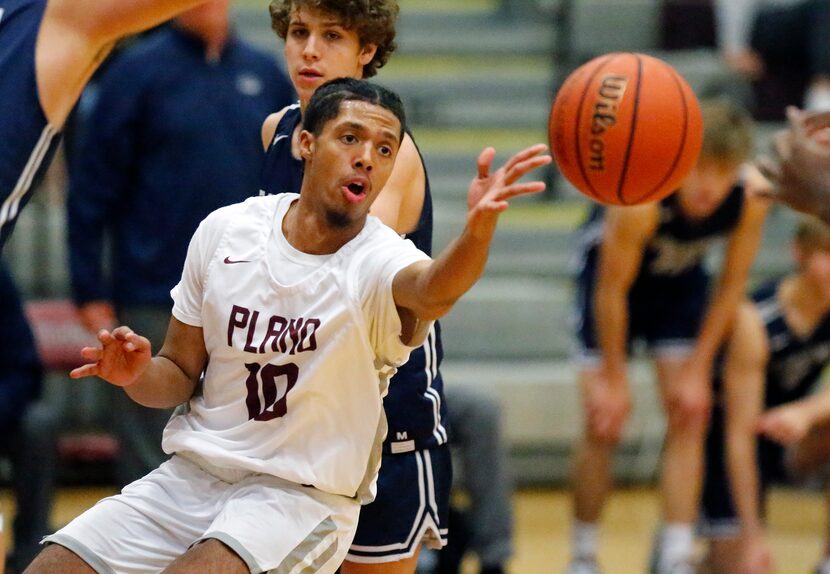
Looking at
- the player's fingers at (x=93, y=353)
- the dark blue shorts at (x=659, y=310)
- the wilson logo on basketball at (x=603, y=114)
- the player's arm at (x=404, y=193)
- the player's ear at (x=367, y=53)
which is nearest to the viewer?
the player's fingers at (x=93, y=353)

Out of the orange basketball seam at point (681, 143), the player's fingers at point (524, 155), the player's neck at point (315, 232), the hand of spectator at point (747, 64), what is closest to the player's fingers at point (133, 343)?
the player's neck at point (315, 232)

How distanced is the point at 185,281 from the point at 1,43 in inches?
26.5

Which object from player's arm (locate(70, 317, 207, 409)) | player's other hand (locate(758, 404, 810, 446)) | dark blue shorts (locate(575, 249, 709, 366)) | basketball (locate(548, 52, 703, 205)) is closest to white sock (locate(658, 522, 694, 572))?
player's other hand (locate(758, 404, 810, 446))

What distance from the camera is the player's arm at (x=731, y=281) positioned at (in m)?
6.45

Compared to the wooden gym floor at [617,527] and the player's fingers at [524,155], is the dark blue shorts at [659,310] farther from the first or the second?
the player's fingers at [524,155]

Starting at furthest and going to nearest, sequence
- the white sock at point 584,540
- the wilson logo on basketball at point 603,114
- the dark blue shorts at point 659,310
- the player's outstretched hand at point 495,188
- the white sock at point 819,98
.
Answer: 1. the white sock at point 819,98
2. the dark blue shorts at point 659,310
3. the white sock at point 584,540
4. the wilson logo on basketball at point 603,114
5. the player's outstretched hand at point 495,188

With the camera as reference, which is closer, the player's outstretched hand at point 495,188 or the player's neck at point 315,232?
the player's outstretched hand at point 495,188

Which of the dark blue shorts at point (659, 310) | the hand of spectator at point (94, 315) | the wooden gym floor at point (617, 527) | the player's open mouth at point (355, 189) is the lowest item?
the wooden gym floor at point (617, 527)

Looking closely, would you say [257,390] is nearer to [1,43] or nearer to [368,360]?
[368,360]

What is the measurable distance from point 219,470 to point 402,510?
590mm

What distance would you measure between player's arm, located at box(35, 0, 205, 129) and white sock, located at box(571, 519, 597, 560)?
3.62 metres

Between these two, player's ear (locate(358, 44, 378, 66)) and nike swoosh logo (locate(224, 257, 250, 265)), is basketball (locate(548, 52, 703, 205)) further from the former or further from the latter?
nike swoosh logo (locate(224, 257, 250, 265))

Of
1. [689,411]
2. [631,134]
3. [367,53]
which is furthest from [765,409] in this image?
[367,53]

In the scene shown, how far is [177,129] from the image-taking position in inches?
243
